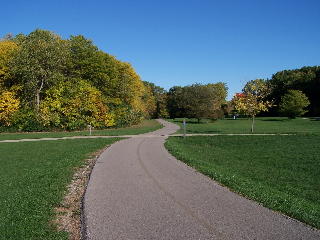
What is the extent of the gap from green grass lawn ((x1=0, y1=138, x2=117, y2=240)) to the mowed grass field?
5.48 metres

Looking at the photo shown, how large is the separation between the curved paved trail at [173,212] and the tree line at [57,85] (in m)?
38.6

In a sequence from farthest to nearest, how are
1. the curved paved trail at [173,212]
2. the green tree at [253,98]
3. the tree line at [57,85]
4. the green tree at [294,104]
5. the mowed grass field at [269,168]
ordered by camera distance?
the green tree at [294,104], the tree line at [57,85], the green tree at [253,98], the mowed grass field at [269,168], the curved paved trail at [173,212]

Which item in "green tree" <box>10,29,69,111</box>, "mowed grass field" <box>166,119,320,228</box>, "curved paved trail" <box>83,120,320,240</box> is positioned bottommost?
"mowed grass field" <box>166,119,320,228</box>

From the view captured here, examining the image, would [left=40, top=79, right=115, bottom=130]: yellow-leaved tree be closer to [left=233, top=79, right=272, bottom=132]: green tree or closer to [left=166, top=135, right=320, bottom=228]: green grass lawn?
[left=233, top=79, right=272, bottom=132]: green tree

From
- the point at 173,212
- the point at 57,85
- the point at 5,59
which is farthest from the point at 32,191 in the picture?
the point at 5,59

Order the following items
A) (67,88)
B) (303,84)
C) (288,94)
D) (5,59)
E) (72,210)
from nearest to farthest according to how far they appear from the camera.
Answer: (72,210) → (5,59) → (67,88) → (288,94) → (303,84)

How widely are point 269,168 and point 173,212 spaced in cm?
1095

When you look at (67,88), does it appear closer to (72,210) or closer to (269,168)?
(269,168)

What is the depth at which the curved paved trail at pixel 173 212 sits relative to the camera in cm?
700

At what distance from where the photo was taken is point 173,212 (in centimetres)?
843

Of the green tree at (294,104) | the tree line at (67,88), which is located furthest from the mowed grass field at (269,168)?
the green tree at (294,104)

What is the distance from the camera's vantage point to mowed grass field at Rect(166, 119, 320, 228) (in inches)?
392

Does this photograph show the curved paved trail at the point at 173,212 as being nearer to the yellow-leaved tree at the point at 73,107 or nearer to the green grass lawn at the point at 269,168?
the green grass lawn at the point at 269,168

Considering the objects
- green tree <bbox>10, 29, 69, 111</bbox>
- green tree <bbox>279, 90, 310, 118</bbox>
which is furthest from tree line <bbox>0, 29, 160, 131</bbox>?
green tree <bbox>279, 90, 310, 118</bbox>
